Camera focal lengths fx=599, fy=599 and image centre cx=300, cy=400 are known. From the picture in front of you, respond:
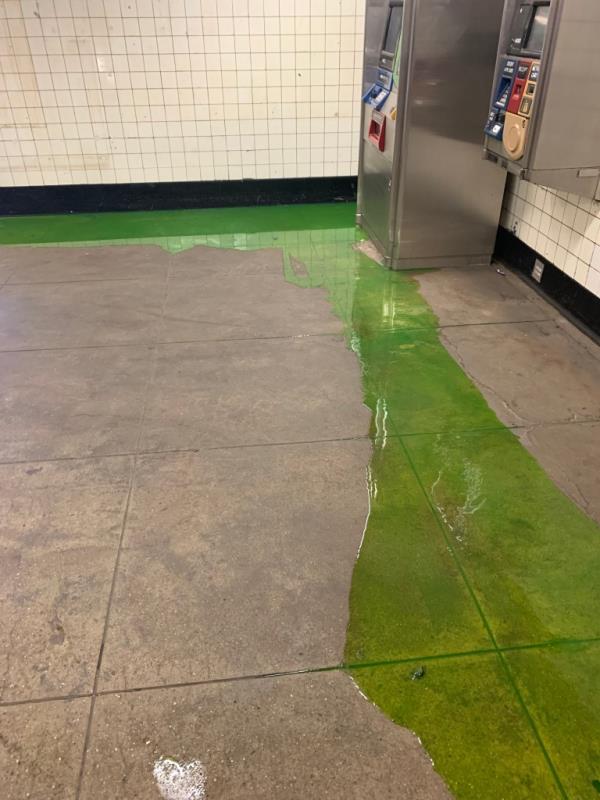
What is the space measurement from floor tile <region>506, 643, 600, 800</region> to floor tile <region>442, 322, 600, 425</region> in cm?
126

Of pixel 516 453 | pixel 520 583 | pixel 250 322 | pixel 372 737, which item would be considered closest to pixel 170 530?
pixel 372 737

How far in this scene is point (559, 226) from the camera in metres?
3.74

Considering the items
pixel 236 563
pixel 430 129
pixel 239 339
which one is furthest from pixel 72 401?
pixel 430 129

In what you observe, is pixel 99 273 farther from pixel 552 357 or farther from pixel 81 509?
pixel 552 357

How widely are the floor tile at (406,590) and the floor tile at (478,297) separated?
1777 mm

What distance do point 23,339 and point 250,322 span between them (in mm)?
1358

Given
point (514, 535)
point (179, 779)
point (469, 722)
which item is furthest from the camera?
point (514, 535)

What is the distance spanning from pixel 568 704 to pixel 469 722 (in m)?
0.29

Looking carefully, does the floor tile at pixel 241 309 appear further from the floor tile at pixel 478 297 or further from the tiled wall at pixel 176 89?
the tiled wall at pixel 176 89

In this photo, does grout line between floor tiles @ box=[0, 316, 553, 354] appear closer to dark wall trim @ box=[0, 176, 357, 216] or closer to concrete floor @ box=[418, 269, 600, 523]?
concrete floor @ box=[418, 269, 600, 523]

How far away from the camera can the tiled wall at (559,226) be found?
3.42m

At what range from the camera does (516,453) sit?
262 centimetres

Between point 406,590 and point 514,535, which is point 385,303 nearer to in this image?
point 514,535

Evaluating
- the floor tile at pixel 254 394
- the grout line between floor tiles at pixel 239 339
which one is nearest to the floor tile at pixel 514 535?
the floor tile at pixel 254 394
